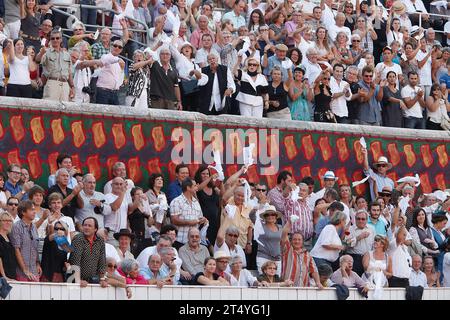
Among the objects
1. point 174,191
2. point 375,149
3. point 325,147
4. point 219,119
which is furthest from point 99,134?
point 375,149

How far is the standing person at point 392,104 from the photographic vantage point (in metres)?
34.1

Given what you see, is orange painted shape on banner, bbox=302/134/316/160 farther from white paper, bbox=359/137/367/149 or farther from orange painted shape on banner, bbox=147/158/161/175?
orange painted shape on banner, bbox=147/158/161/175

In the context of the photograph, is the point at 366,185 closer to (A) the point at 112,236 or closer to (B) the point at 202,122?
(B) the point at 202,122

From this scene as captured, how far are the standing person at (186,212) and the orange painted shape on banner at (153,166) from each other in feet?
4.41

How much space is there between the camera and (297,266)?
28.0 meters

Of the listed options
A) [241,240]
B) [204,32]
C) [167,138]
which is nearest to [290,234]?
[241,240]

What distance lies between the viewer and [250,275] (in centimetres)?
2742

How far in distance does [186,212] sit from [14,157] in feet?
8.38

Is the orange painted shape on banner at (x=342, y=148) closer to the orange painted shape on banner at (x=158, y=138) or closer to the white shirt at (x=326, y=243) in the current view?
the orange painted shape on banner at (x=158, y=138)

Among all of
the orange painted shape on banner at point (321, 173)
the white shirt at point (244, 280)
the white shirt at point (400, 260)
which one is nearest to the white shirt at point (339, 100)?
the orange painted shape on banner at point (321, 173)

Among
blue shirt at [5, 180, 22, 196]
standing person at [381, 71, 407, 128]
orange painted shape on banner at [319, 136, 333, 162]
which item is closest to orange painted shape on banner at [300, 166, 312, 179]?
orange painted shape on banner at [319, 136, 333, 162]

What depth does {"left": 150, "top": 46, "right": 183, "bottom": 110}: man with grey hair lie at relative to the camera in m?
30.8

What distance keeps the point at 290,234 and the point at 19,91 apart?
14.6ft

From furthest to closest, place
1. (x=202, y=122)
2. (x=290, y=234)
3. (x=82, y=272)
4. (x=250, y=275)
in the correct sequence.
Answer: (x=202, y=122)
(x=290, y=234)
(x=250, y=275)
(x=82, y=272)
